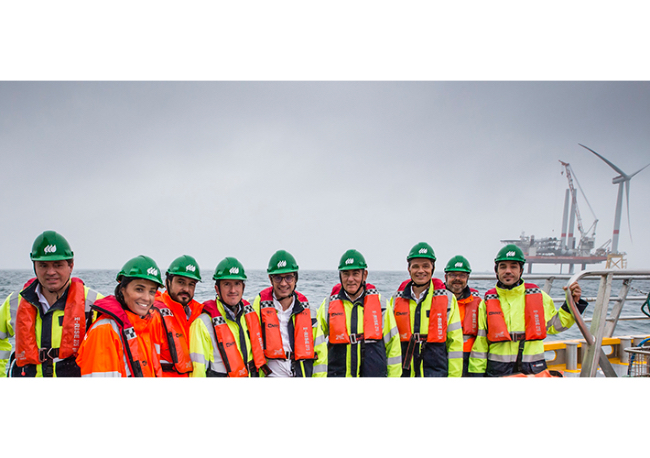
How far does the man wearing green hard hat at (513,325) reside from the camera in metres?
3.62

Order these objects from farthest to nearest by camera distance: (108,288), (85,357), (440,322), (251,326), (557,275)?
(108,288), (557,275), (440,322), (251,326), (85,357)

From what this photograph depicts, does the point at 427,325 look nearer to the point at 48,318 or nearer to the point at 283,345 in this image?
the point at 283,345

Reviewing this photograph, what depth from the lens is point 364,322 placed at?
129 inches

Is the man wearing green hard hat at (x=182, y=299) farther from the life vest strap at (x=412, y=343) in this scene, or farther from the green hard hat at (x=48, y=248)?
the life vest strap at (x=412, y=343)

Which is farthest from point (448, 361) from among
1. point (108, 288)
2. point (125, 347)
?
point (108, 288)

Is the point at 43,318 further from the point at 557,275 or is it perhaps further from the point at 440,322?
the point at 557,275

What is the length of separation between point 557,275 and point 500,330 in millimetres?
2294

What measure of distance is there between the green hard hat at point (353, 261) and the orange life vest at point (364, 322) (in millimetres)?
274

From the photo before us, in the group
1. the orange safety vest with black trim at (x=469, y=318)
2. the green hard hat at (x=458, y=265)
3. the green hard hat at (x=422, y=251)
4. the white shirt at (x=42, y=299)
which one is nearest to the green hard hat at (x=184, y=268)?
the white shirt at (x=42, y=299)

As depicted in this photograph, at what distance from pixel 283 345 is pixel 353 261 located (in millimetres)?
931

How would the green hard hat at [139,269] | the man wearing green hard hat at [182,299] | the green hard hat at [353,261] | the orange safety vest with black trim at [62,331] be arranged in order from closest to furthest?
the green hard hat at [139,269] < the orange safety vest with black trim at [62,331] < the man wearing green hard hat at [182,299] < the green hard hat at [353,261]

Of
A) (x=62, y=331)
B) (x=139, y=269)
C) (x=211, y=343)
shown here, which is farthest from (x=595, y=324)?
(x=62, y=331)

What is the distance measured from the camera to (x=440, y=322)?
343cm

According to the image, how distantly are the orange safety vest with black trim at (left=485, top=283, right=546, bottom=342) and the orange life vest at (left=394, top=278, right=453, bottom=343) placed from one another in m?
0.50
